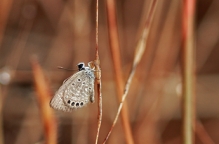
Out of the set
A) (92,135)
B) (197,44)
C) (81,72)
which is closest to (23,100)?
(92,135)

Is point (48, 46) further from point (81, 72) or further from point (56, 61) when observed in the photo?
point (81, 72)

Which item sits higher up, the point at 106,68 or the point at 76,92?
the point at 106,68

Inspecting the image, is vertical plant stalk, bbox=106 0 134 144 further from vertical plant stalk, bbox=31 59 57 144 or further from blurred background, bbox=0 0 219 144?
blurred background, bbox=0 0 219 144

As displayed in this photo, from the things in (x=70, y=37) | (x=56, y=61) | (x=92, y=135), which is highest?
(x=70, y=37)

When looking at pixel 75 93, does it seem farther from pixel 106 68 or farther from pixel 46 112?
pixel 106 68

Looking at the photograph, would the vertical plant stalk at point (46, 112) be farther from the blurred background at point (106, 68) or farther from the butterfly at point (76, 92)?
the blurred background at point (106, 68)

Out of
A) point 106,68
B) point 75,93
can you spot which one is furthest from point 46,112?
point 106,68
